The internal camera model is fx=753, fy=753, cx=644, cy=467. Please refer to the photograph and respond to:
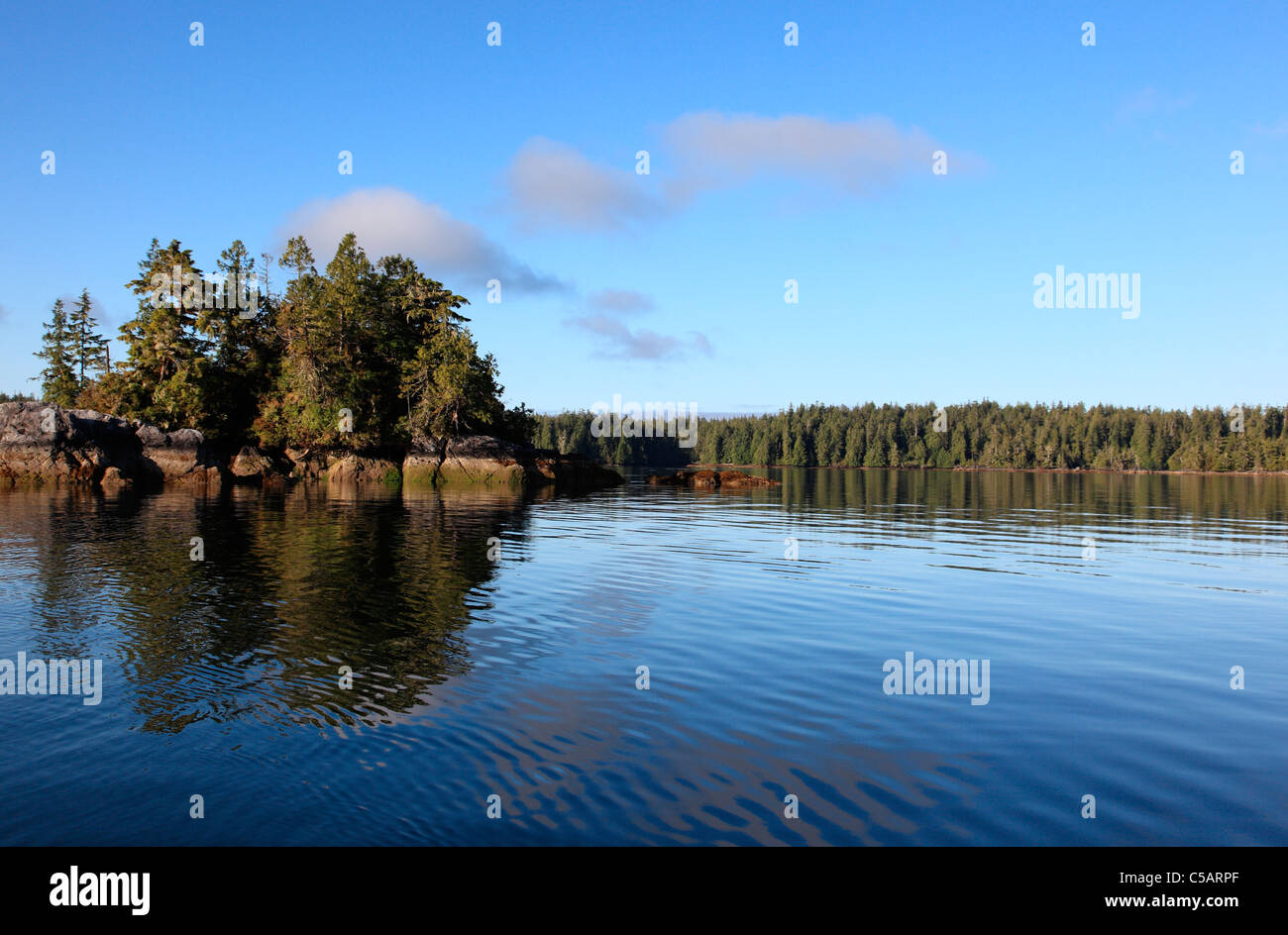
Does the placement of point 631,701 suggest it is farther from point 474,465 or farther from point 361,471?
point 361,471

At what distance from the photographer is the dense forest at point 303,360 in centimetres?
7344

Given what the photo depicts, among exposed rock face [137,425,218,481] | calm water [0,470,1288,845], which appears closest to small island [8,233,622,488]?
exposed rock face [137,425,218,481]

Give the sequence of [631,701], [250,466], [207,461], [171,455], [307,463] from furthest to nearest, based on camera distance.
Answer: [307,463] < [250,466] < [207,461] < [171,455] < [631,701]

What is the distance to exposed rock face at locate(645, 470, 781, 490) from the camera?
8206cm

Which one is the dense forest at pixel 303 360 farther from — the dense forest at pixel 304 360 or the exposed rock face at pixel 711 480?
the exposed rock face at pixel 711 480

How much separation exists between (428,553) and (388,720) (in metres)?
17.1

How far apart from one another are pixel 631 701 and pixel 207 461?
69564 mm

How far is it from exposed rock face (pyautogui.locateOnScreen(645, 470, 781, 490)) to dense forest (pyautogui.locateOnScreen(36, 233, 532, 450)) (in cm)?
2156

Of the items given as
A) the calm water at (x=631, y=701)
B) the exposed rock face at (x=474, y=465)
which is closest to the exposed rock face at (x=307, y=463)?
the exposed rock face at (x=474, y=465)

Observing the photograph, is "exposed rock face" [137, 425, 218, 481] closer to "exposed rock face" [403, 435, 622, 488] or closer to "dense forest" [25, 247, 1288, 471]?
"dense forest" [25, 247, 1288, 471]

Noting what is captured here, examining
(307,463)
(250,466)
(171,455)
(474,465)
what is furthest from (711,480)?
(171,455)

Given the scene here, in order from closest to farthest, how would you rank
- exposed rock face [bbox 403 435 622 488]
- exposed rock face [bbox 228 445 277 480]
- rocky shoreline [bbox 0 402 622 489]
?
rocky shoreline [bbox 0 402 622 489]
exposed rock face [bbox 228 445 277 480]
exposed rock face [bbox 403 435 622 488]

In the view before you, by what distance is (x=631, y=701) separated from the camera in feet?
37.1
